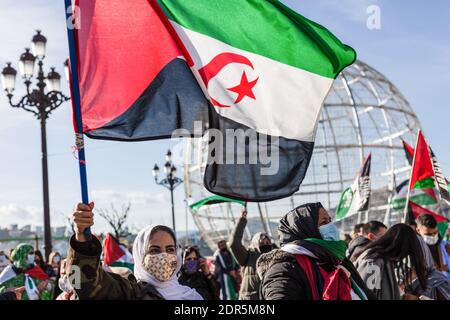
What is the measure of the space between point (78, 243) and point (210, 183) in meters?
1.60

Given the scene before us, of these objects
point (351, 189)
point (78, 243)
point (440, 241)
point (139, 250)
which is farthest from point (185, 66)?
point (351, 189)

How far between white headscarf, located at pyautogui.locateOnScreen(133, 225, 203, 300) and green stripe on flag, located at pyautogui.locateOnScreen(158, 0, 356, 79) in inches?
68.3

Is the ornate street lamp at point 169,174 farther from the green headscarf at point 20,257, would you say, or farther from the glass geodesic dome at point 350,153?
the green headscarf at point 20,257

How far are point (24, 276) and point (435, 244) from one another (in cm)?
518

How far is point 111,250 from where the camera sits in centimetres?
1009

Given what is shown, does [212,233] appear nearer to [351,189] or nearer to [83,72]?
[351,189]

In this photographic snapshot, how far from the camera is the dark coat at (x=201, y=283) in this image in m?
8.12

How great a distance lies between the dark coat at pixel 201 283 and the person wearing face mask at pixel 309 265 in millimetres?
3736

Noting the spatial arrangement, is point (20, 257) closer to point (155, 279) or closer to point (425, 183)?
point (155, 279)

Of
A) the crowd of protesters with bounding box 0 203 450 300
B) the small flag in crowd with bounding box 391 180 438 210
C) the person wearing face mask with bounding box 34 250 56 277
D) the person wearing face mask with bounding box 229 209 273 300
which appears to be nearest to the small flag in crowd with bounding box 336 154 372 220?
the small flag in crowd with bounding box 391 180 438 210

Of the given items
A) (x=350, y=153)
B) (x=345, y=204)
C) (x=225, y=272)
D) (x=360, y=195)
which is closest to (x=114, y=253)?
(x=225, y=272)

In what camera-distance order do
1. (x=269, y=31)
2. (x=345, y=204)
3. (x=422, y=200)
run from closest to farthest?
(x=269, y=31) → (x=345, y=204) → (x=422, y=200)

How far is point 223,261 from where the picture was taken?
12.0 meters

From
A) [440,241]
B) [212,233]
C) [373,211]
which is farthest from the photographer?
[212,233]
